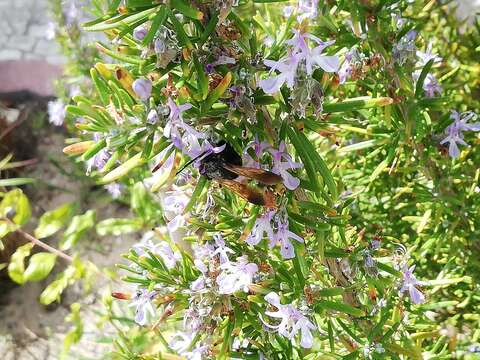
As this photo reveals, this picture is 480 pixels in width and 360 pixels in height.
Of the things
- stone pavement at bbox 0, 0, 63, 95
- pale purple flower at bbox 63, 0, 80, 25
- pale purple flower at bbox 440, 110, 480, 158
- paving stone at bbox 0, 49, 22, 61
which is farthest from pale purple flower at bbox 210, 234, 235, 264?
paving stone at bbox 0, 49, 22, 61

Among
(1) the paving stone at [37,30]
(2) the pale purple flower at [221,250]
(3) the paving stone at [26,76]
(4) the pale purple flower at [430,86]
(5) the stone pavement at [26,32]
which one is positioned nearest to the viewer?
(2) the pale purple flower at [221,250]

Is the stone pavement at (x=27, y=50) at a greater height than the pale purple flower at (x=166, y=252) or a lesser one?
lesser

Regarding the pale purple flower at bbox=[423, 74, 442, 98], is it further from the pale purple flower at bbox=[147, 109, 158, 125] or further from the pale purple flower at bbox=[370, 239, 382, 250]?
the pale purple flower at bbox=[147, 109, 158, 125]

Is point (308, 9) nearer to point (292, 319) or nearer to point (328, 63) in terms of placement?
point (328, 63)

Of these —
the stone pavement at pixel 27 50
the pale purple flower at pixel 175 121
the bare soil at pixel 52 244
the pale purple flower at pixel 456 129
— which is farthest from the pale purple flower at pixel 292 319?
the stone pavement at pixel 27 50

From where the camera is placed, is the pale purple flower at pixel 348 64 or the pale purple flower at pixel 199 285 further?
the pale purple flower at pixel 348 64

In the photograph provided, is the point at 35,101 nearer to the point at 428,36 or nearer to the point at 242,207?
the point at 428,36

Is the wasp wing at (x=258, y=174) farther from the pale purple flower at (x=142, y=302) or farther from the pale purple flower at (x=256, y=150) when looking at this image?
the pale purple flower at (x=142, y=302)

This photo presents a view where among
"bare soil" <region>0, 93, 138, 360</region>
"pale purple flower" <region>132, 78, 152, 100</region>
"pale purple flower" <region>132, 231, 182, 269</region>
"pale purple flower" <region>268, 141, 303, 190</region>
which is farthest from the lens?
"bare soil" <region>0, 93, 138, 360</region>
